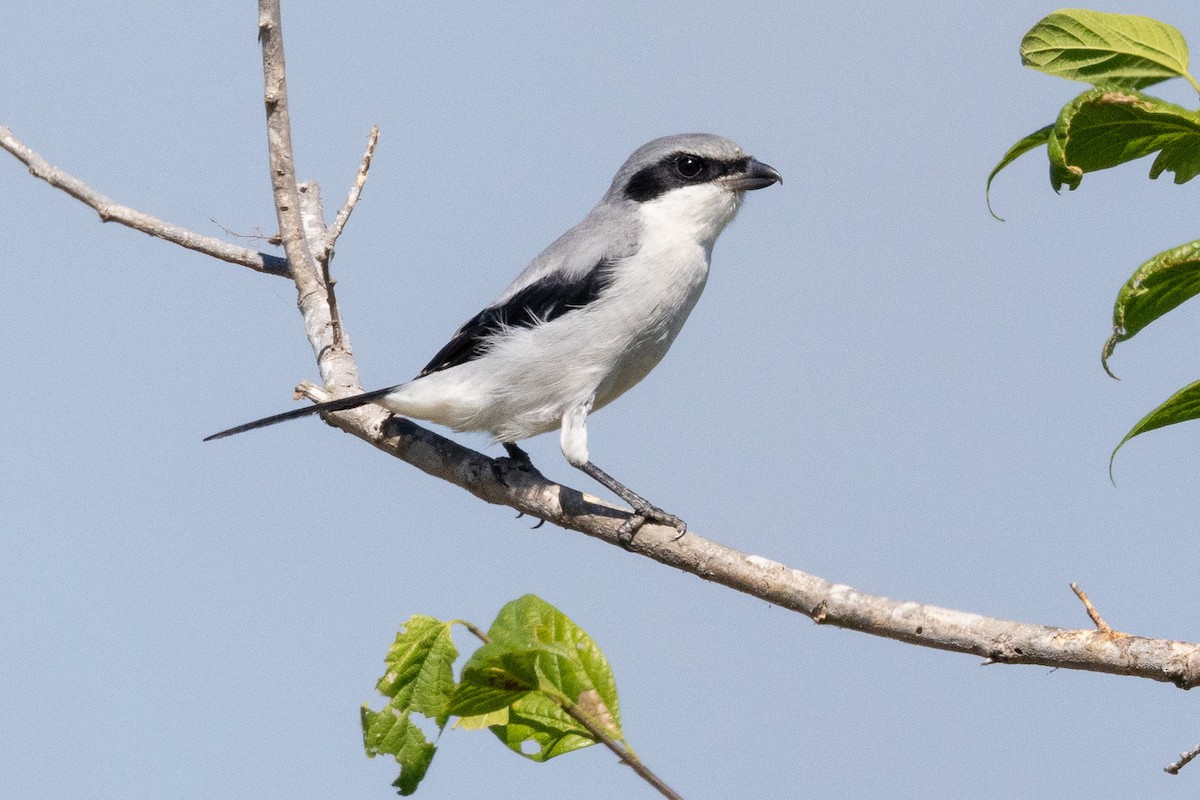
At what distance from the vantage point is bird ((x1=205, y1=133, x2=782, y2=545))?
529 cm

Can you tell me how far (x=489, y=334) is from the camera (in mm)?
5555

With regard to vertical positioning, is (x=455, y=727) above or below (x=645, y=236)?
below

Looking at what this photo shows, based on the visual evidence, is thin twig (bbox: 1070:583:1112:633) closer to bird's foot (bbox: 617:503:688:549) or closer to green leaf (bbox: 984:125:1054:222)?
green leaf (bbox: 984:125:1054:222)

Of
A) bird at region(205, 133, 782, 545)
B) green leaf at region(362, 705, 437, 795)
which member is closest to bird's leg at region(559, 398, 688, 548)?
bird at region(205, 133, 782, 545)

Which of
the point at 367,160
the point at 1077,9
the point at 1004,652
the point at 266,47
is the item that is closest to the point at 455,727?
the point at 1004,652

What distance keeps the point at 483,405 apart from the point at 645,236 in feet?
3.59

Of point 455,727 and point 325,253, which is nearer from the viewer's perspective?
point 455,727

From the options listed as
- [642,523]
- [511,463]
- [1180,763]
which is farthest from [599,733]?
[511,463]

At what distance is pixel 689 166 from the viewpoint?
5824 mm

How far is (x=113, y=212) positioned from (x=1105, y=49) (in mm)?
4402

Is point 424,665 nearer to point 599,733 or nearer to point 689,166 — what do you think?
point 599,733

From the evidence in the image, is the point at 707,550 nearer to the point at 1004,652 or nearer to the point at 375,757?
the point at 1004,652

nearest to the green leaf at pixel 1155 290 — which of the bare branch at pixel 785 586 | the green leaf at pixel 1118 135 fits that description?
the green leaf at pixel 1118 135

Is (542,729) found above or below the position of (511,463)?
below
